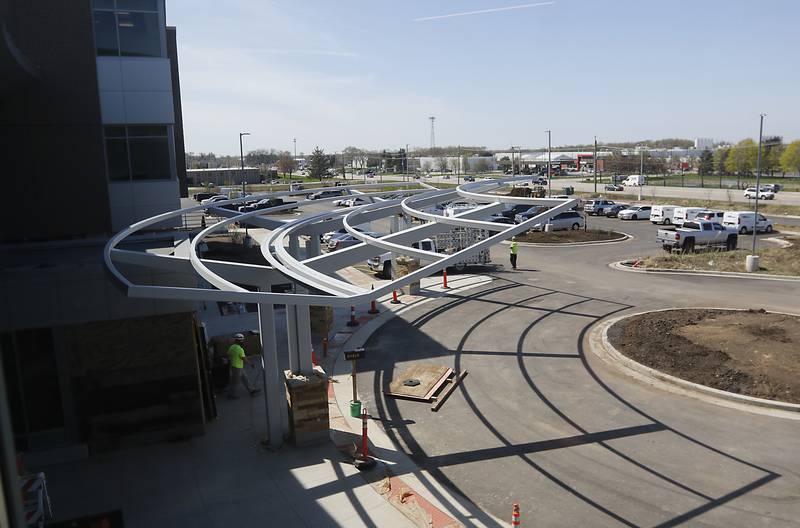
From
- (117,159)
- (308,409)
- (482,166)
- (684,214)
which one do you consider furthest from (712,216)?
(482,166)

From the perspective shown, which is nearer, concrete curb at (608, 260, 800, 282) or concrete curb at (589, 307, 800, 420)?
concrete curb at (589, 307, 800, 420)

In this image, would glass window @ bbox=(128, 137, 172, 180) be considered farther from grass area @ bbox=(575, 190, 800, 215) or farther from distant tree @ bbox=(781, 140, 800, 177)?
distant tree @ bbox=(781, 140, 800, 177)

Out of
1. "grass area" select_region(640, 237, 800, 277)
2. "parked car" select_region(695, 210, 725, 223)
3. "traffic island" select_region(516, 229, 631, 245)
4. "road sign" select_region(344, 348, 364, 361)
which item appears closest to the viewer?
"road sign" select_region(344, 348, 364, 361)

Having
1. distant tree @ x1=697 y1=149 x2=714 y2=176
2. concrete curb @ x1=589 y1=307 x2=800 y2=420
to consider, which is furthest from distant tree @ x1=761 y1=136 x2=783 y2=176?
concrete curb @ x1=589 y1=307 x2=800 y2=420

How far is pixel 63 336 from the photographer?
1265 centimetres

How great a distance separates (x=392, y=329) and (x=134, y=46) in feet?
39.6

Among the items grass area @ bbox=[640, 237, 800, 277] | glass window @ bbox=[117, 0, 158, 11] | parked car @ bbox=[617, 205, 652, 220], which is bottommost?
grass area @ bbox=[640, 237, 800, 277]

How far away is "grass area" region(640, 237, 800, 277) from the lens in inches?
1158

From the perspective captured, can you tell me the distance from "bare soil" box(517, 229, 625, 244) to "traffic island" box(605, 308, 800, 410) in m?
19.2

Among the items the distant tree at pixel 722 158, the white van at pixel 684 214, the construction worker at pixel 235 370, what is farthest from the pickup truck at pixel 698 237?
the distant tree at pixel 722 158

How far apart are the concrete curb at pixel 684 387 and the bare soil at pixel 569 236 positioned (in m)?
22.1

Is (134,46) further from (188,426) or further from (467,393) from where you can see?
(467,393)

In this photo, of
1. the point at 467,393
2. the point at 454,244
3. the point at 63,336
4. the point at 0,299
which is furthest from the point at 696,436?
the point at 454,244

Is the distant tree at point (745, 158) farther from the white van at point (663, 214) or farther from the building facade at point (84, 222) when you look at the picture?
the building facade at point (84, 222)
